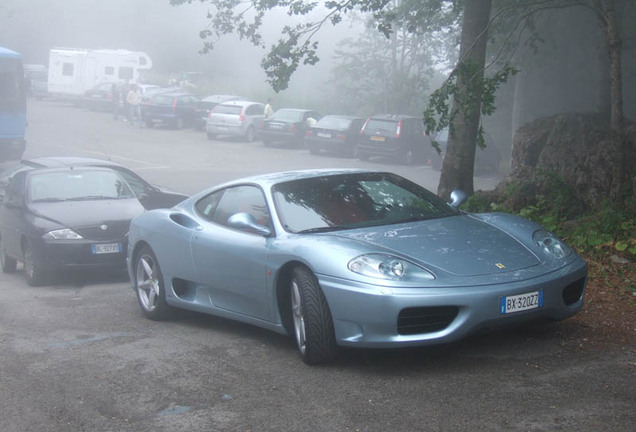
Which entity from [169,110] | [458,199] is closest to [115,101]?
[169,110]

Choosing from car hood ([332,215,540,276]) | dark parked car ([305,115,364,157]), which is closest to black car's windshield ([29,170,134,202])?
car hood ([332,215,540,276])

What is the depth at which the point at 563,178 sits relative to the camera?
12.3 meters

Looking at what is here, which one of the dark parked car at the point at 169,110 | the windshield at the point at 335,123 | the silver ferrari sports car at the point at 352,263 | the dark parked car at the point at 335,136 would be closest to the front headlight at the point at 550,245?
the silver ferrari sports car at the point at 352,263

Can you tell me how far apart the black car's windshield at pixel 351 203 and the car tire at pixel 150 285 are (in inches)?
67.5

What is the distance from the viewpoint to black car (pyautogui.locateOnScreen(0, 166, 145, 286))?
35.0ft

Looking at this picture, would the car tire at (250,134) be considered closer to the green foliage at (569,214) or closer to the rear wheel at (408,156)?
the rear wheel at (408,156)

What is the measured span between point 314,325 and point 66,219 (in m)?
6.07

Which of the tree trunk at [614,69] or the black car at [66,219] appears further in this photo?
the black car at [66,219]

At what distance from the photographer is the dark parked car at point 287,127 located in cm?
3469

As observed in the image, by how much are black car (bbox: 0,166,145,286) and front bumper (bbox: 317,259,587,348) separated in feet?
18.8

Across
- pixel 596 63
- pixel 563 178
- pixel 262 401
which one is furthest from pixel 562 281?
pixel 596 63

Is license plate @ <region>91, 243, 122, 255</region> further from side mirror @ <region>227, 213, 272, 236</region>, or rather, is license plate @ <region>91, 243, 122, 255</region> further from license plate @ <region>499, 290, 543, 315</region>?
license plate @ <region>499, 290, 543, 315</region>

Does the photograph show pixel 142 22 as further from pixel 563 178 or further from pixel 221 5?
pixel 563 178

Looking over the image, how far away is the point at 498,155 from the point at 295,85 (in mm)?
28113
